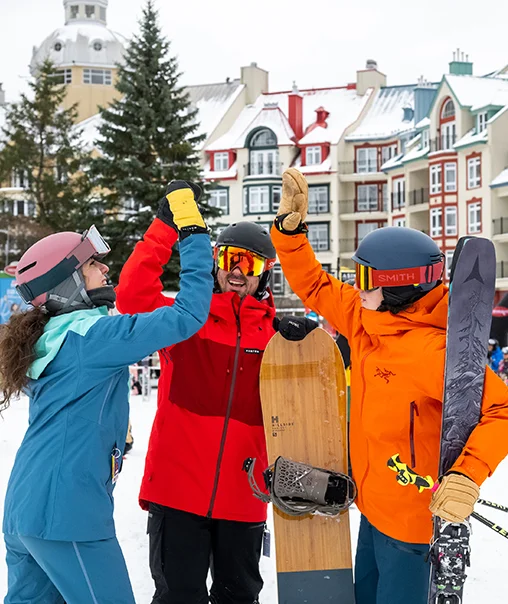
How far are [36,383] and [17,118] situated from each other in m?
33.4

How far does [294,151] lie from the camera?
156ft

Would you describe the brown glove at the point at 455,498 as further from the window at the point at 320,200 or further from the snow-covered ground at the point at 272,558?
the window at the point at 320,200

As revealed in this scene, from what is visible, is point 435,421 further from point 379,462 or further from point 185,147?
point 185,147

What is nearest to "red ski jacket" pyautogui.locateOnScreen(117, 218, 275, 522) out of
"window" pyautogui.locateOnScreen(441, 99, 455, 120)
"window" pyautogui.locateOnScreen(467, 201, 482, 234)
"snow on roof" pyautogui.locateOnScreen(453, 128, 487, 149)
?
"window" pyautogui.locateOnScreen(467, 201, 482, 234)

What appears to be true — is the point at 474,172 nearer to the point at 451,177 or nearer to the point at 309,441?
the point at 451,177

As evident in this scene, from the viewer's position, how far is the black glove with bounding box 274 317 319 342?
10.8ft

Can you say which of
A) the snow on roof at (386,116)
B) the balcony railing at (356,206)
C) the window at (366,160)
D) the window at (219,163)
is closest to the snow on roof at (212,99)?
the window at (219,163)

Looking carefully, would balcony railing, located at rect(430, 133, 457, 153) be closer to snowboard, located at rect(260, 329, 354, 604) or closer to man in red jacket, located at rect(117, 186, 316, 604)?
snowboard, located at rect(260, 329, 354, 604)

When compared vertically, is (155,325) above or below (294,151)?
below

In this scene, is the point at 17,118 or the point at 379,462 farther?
the point at 17,118

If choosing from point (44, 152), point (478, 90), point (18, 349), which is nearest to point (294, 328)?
point (18, 349)

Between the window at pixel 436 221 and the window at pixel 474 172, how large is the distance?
198 centimetres

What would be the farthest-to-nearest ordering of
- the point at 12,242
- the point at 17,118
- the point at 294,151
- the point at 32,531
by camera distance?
the point at 294,151
the point at 17,118
the point at 12,242
the point at 32,531

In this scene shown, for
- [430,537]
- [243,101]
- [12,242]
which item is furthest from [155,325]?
[243,101]
